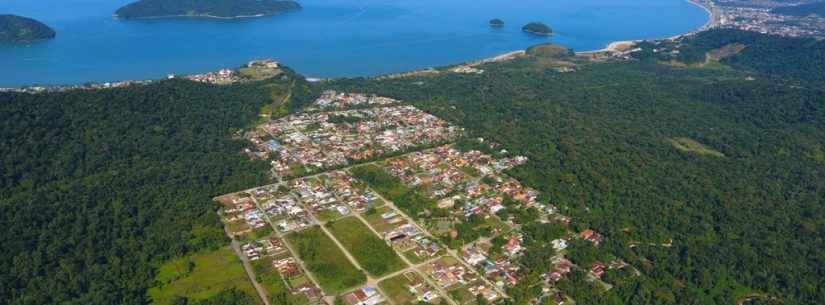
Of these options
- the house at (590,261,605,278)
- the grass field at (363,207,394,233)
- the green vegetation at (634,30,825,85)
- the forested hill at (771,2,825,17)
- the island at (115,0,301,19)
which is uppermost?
the island at (115,0,301,19)

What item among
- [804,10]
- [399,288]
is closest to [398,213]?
[399,288]

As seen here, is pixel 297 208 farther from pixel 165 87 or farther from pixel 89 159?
pixel 165 87

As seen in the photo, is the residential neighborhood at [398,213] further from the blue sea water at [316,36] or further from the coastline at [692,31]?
the coastline at [692,31]

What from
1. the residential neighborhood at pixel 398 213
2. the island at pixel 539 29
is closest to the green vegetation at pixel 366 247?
the residential neighborhood at pixel 398 213

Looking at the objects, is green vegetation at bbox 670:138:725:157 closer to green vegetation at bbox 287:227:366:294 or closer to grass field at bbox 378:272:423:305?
grass field at bbox 378:272:423:305

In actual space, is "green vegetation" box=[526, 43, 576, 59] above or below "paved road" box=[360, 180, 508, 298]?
above

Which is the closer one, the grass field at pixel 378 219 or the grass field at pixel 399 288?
the grass field at pixel 399 288

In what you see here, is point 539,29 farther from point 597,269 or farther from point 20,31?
point 20,31

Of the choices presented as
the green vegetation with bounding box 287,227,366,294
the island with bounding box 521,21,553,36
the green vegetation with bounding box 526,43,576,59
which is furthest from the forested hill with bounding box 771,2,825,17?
the green vegetation with bounding box 287,227,366,294
